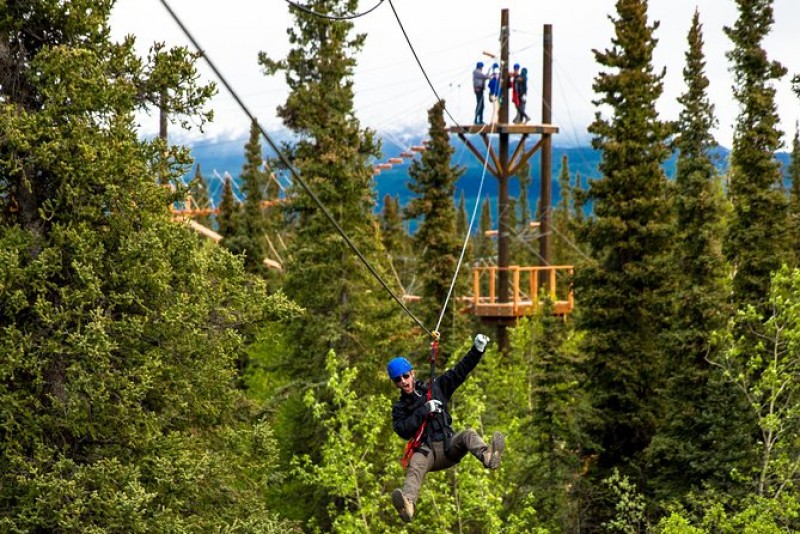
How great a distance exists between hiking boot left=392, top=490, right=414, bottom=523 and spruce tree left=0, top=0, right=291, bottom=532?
14.6 ft

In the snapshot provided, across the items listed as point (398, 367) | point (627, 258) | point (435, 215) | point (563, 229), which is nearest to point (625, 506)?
point (627, 258)

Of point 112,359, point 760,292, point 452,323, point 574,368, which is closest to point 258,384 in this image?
point 452,323

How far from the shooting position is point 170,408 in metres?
16.8

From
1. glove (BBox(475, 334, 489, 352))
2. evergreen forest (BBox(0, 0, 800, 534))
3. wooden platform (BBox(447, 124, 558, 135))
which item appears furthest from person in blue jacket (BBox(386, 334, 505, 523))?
wooden platform (BBox(447, 124, 558, 135))

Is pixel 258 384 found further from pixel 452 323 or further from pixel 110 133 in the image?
pixel 110 133

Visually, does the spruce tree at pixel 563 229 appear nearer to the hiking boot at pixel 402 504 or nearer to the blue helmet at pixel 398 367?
the blue helmet at pixel 398 367

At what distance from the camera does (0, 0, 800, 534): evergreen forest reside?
607 inches

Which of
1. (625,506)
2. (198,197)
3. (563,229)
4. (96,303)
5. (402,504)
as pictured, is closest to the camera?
(402,504)

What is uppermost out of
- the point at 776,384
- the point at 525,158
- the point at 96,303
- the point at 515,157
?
the point at 515,157

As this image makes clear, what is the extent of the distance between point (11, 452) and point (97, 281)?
271 cm

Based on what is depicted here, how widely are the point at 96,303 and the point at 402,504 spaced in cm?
678

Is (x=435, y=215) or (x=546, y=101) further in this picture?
(x=546, y=101)

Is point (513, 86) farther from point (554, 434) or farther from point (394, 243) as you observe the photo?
point (394, 243)

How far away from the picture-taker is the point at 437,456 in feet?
39.9
